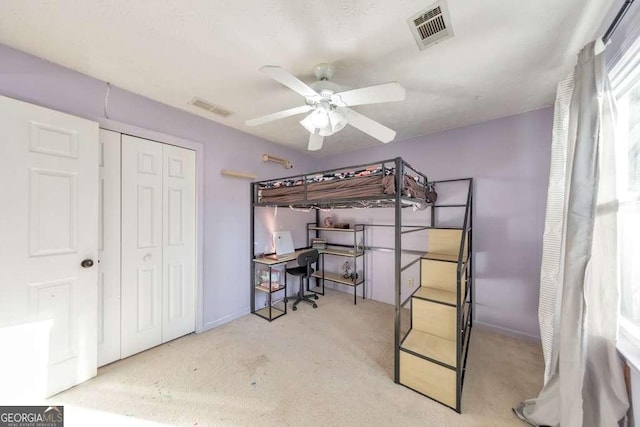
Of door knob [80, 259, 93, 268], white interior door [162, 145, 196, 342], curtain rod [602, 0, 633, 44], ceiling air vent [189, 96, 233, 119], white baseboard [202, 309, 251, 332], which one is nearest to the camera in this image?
curtain rod [602, 0, 633, 44]

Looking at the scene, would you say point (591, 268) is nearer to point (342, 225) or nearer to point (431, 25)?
point (431, 25)

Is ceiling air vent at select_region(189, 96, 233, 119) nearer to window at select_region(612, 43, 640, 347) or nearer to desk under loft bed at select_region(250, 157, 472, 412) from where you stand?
desk under loft bed at select_region(250, 157, 472, 412)

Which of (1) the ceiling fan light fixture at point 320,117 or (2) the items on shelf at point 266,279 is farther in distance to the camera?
(2) the items on shelf at point 266,279

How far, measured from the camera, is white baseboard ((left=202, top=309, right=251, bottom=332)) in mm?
2568

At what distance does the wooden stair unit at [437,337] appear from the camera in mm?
1554

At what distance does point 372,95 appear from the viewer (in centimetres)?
136

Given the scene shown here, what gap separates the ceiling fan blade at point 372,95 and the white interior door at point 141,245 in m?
1.92

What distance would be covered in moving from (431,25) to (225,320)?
133 inches

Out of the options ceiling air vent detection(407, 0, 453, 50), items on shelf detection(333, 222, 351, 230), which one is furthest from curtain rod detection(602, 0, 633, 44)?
items on shelf detection(333, 222, 351, 230)

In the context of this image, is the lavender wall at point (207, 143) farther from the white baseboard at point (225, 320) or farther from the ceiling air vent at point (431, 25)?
the ceiling air vent at point (431, 25)

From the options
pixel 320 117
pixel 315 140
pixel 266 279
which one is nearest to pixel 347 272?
pixel 266 279

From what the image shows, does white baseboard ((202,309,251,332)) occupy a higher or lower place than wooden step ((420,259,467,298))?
lower

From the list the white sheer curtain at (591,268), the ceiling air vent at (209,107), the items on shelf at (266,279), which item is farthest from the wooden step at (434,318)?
the ceiling air vent at (209,107)

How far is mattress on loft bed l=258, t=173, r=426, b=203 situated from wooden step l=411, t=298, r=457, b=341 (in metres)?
0.96
